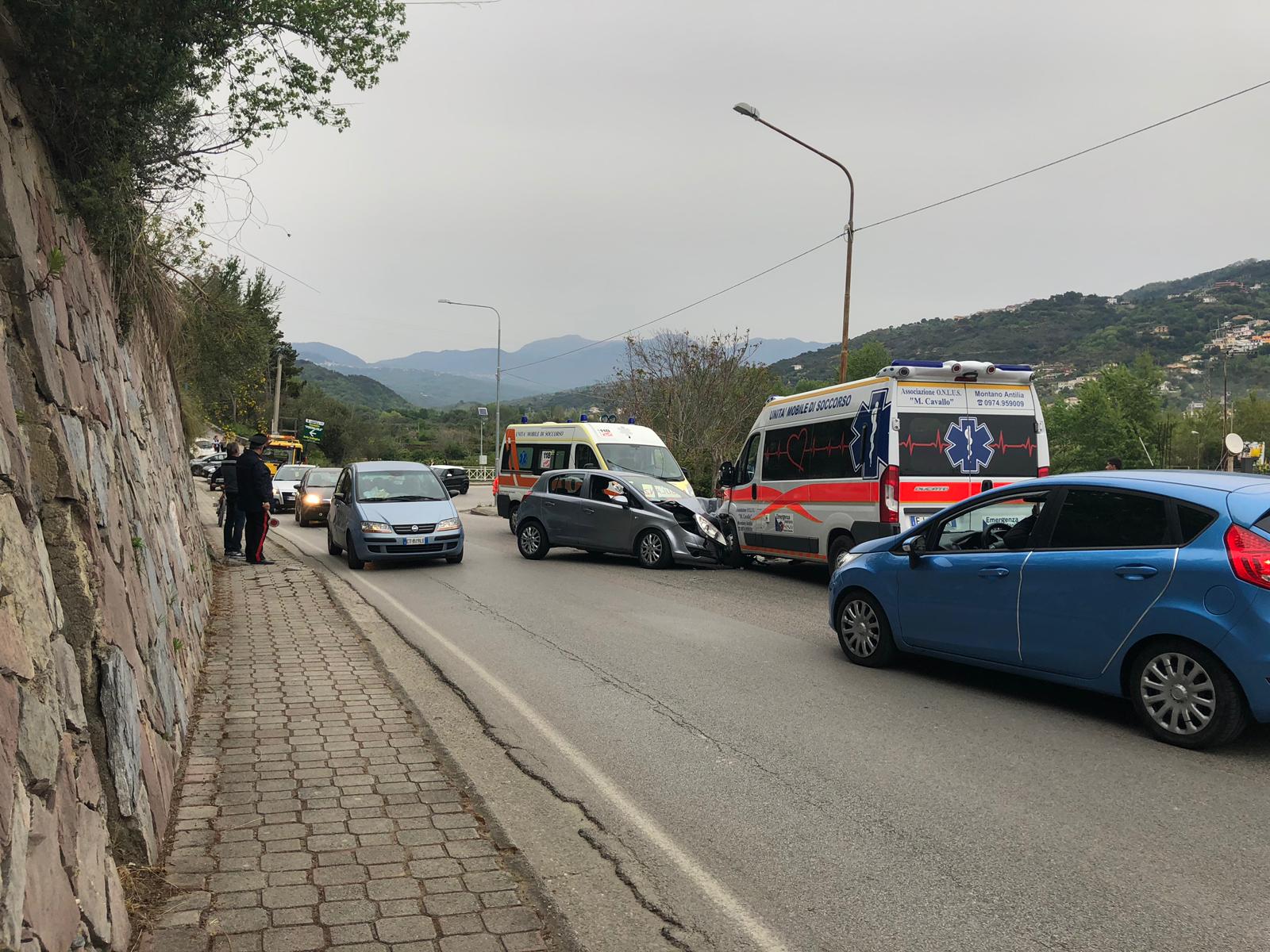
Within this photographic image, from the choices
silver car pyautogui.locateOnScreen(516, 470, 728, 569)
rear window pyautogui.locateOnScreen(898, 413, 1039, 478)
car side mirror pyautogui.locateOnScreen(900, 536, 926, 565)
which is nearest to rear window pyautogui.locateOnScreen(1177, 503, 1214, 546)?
car side mirror pyautogui.locateOnScreen(900, 536, 926, 565)

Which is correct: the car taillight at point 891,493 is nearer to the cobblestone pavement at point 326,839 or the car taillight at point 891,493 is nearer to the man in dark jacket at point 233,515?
the cobblestone pavement at point 326,839

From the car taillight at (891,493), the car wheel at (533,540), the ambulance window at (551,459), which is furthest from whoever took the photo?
the ambulance window at (551,459)

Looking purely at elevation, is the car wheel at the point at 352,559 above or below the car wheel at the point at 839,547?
below

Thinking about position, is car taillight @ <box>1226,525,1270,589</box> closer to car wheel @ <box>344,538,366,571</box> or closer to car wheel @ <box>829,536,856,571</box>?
car wheel @ <box>829,536,856,571</box>

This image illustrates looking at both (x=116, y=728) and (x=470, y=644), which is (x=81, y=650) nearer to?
(x=116, y=728)

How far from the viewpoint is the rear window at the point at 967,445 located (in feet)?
38.1

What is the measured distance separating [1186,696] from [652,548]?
10218 mm

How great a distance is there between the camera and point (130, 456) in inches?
243

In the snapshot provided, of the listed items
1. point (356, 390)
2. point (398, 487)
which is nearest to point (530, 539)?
point (398, 487)

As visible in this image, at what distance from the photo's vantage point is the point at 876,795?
4852 millimetres

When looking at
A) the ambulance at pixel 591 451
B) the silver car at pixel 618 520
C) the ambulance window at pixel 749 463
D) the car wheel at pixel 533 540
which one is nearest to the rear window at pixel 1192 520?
the ambulance window at pixel 749 463

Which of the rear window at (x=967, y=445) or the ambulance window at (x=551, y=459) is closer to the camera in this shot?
the rear window at (x=967, y=445)

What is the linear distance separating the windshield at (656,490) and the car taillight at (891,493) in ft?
16.1

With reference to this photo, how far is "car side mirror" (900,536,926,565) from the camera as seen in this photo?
7387 mm
